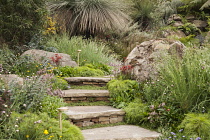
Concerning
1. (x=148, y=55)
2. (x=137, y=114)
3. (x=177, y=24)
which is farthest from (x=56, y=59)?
(x=177, y=24)

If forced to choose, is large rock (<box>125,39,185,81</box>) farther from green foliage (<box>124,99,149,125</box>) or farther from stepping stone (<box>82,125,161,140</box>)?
stepping stone (<box>82,125,161,140</box>)

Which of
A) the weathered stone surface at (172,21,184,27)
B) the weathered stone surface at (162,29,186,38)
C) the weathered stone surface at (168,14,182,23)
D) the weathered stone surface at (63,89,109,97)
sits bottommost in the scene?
the weathered stone surface at (63,89,109,97)

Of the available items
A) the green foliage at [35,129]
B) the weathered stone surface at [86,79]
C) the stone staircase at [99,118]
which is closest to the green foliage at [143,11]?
the weathered stone surface at [86,79]

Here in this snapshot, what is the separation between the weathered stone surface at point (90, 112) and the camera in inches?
152

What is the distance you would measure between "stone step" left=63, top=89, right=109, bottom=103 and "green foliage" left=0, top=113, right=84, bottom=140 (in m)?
1.34

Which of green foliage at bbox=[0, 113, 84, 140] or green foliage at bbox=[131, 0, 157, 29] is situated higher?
green foliage at bbox=[131, 0, 157, 29]

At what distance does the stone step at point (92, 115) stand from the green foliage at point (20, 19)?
394 centimetres

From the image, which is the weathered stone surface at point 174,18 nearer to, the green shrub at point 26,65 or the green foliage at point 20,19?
the green foliage at point 20,19

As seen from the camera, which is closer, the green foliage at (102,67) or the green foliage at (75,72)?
the green foliage at (75,72)

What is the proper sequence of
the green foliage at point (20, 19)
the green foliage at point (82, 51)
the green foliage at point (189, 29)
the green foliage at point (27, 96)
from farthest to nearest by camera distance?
the green foliage at point (189, 29)
the green foliage at point (82, 51)
the green foliage at point (20, 19)
the green foliage at point (27, 96)

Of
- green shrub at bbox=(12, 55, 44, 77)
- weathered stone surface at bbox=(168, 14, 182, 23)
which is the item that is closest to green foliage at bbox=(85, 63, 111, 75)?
green shrub at bbox=(12, 55, 44, 77)

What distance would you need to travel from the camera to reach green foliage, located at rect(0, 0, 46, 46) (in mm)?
7215

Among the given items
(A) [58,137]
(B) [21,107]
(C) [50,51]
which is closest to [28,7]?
(C) [50,51]

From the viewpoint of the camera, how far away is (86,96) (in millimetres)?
4816
